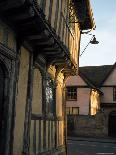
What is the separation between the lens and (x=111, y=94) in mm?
38156

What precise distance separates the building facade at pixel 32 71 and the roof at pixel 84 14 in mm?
835

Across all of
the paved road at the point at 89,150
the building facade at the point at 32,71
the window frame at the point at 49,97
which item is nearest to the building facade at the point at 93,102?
the paved road at the point at 89,150

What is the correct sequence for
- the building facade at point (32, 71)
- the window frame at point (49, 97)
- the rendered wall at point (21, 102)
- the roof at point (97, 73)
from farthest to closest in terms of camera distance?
the roof at point (97, 73) → the window frame at point (49, 97) → the rendered wall at point (21, 102) → the building facade at point (32, 71)

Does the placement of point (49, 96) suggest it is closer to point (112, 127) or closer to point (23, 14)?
point (23, 14)

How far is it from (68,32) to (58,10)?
6.03 ft

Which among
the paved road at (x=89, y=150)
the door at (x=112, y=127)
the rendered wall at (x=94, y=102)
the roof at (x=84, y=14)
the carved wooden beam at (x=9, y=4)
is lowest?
the paved road at (x=89, y=150)

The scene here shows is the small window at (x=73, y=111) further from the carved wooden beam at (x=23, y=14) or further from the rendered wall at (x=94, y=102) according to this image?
the carved wooden beam at (x=23, y=14)

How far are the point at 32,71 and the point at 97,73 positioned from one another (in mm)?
32904

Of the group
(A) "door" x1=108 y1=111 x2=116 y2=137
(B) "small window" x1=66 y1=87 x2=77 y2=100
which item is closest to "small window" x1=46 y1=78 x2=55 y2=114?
(B) "small window" x1=66 y1=87 x2=77 y2=100

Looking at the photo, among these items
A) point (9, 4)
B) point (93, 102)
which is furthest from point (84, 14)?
point (93, 102)

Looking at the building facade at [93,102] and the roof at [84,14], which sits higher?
the roof at [84,14]

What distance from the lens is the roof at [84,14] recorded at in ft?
44.4

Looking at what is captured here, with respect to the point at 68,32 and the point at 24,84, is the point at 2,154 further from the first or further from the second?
the point at 68,32

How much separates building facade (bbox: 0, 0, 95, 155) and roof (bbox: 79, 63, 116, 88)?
85.8 ft
